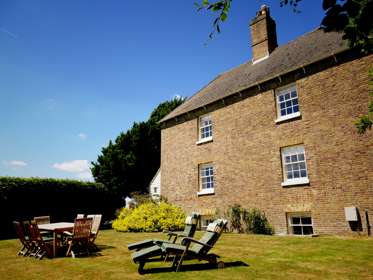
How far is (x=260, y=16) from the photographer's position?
1861 centimetres

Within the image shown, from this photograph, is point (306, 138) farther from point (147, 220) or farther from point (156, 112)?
point (156, 112)

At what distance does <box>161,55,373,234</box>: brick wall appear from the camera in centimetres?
1120

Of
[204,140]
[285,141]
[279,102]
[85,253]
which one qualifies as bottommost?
[85,253]

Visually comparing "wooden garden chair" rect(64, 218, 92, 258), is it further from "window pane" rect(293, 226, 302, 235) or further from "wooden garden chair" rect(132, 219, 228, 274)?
"window pane" rect(293, 226, 302, 235)

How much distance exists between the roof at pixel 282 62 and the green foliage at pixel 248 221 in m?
6.71

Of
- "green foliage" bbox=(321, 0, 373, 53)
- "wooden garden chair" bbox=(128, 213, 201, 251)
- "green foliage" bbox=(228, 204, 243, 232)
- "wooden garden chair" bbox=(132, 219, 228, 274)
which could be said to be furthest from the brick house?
"green foliage" bbox=(321, 0, 373, 53)

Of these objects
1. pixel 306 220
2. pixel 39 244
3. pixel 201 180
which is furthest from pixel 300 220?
pixel 39 244

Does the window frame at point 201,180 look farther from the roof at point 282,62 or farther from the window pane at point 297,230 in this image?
the window pane at point 297,230

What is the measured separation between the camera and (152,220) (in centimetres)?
1585

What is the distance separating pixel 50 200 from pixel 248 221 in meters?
13.3

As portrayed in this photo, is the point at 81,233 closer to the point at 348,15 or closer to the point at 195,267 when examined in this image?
the point at 195,267

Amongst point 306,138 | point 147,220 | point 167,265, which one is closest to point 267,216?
point 306,138

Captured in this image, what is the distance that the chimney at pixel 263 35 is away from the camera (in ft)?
60.7

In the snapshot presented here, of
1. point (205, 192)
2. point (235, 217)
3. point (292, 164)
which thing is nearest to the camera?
point (292, 164)
